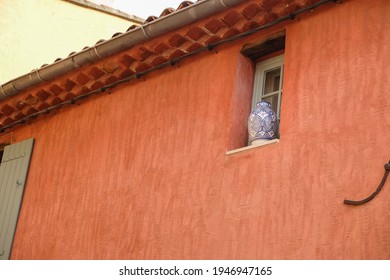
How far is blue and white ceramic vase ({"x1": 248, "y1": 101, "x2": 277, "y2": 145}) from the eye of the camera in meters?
6.53

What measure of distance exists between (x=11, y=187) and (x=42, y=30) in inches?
182

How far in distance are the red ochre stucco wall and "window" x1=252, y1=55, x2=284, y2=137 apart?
0.39 ft

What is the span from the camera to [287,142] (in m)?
6.22

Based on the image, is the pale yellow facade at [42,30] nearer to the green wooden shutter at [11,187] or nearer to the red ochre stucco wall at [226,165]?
the green wooden shutter at [11,187]

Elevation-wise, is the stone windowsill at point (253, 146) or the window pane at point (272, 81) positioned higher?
the window pane at point (272, 81)

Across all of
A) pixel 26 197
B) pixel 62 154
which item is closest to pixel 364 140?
pixel 62 154

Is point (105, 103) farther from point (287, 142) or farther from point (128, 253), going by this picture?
point (287, 142)

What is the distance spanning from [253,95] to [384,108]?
171 centimetres

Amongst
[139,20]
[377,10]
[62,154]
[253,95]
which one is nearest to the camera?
[377,10]

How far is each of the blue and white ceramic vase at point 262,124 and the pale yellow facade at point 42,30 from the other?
665cm

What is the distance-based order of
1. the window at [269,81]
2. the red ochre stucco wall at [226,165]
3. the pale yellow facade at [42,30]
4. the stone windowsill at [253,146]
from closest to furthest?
the red ochre stucco wall at [226,165] < the stone windowsill at [253,146] < the window at [269,81] < the pale yellow facade at [42,30]

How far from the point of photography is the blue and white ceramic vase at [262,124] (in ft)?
21.4

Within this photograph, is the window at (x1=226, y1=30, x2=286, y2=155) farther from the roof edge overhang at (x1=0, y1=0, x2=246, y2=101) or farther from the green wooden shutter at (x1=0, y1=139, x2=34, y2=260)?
the green wooden shutter at (x1=0, y1=139, x2=34, y2=260)

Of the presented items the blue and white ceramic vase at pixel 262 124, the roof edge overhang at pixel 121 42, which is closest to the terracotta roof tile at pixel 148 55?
the roof edge overhang at pixel 121 42
